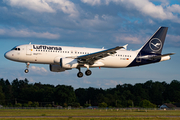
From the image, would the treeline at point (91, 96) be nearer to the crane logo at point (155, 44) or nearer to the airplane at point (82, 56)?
the crane logo at point (155, 44)

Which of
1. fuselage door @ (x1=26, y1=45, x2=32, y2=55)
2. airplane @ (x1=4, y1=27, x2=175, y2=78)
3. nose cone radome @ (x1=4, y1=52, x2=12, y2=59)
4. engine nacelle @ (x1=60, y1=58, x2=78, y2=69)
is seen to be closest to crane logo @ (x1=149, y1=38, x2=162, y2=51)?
airplane @ (x1=4, y1=27, x2=175, y2=78)

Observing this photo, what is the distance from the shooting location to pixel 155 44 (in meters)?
57.2

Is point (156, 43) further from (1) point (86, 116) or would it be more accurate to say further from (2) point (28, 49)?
Result: (2) point (28, 49)

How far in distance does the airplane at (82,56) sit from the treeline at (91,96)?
184ft

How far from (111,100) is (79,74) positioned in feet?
250

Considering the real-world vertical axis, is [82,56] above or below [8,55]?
below

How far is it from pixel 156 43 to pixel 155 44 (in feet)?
1.29

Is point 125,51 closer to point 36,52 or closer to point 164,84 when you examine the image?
point 36,52

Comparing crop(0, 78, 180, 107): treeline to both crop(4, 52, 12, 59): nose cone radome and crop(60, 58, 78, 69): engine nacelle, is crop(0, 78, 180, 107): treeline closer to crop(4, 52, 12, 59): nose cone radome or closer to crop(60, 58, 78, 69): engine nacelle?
crop(60, 58, 78, 69): engine nacelle

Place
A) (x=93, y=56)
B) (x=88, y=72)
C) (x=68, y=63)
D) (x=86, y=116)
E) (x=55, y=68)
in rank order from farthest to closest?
Answer: (x=55, y=68)
(x=88, y=72)
(x=93, y=56)
(x=68, y=63)
(x=86, y=116)

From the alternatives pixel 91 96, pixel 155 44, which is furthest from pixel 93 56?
pixel 91 96

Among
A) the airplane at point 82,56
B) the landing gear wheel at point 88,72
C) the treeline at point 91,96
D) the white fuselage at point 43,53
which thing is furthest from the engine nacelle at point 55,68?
the treeline at point 91,96

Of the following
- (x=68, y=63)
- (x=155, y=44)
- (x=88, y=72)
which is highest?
(x=155, y=44)

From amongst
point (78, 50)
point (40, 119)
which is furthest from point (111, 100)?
point (40, 119)
